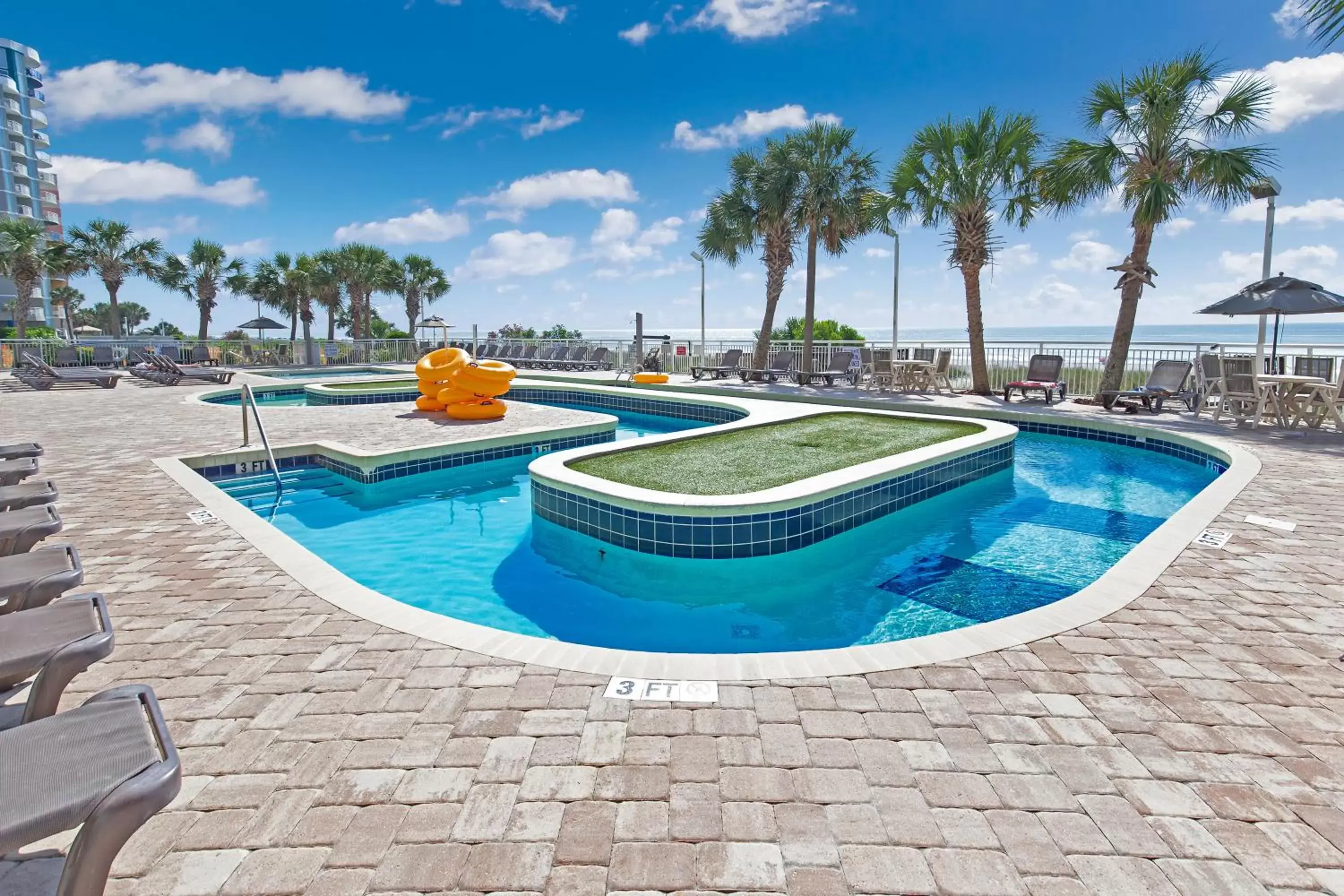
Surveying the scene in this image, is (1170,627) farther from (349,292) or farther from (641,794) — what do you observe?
(349,292)

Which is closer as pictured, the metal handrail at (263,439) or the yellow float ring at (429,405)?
the metal handrail at (263,439)

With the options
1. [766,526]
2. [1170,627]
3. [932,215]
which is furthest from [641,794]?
[932,215]

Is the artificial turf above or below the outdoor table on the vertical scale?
below

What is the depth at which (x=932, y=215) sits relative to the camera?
14484 mm

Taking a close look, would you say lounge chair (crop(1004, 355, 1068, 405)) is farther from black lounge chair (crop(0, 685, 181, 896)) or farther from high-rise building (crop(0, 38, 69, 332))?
high-rise building (crop(0, 38, 69, 332))

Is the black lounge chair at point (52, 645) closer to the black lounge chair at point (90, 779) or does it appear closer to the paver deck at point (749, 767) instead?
the black lounge chair at point (90, 779)

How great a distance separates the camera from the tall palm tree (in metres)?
17.2

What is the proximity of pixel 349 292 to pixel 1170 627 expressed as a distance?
Answer: 126ft

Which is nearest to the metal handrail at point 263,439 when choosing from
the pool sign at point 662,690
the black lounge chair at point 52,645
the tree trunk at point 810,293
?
the black lounge chair at point 52,645

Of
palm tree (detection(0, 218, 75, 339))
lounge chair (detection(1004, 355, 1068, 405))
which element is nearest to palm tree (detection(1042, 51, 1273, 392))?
lounge chair (detection(1004, 355, 1068, 405))

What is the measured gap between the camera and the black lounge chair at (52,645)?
1.77 metres

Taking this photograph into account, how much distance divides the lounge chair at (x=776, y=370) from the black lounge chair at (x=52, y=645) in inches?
628

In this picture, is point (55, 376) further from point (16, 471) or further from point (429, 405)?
A: point (16, 471)

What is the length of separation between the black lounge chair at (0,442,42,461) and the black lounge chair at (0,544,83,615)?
2.60 meters
